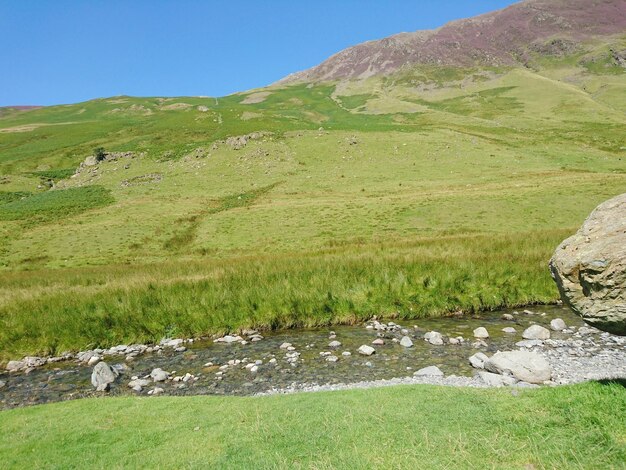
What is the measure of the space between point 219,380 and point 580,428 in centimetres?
865

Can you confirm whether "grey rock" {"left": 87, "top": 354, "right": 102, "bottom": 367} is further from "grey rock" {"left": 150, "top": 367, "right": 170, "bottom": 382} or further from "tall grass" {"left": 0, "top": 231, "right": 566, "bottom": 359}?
"grey rock" {"left": 150, "top": 367, "right": 170, "bottom": 382}

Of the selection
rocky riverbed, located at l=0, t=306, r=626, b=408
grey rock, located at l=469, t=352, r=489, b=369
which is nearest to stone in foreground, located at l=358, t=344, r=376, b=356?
rocky riverbed, located at l=0, t=306, r=626, b=408

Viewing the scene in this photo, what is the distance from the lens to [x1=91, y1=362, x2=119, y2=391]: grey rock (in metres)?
11.5

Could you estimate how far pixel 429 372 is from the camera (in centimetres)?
1091

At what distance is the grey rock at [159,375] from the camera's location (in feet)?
38.8

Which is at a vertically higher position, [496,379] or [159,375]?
[159,375]

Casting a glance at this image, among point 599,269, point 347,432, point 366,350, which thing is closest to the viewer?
point 347,432

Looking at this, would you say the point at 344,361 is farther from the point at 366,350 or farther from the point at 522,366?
the point at 522,366

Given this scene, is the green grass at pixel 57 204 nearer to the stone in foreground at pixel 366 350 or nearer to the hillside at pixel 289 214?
the hillside at pixel 289 214

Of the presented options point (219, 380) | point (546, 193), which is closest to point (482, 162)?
point (546, 193)

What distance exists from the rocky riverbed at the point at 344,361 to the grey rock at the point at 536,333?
0.10 feet

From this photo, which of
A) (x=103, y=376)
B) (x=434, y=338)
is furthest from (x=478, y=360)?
(x=103, y=376)

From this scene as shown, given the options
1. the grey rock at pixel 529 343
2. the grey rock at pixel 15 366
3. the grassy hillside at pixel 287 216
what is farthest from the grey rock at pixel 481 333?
the grey rock at pixel 15 366

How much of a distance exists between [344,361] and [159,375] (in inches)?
210
